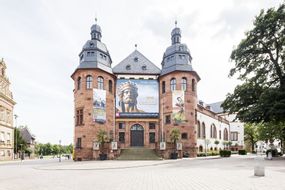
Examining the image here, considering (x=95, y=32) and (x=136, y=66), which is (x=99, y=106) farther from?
(x=95, y=32)

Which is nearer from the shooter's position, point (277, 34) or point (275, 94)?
point (275, 94)

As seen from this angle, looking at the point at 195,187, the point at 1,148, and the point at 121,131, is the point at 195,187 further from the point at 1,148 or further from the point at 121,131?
the point at 1,148

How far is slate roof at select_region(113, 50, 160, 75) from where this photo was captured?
48656mm

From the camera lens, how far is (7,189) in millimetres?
12109

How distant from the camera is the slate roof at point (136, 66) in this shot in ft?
160

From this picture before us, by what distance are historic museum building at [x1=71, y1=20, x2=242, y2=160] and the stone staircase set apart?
1011 millimetres

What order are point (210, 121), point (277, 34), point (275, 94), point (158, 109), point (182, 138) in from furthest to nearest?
point (210, 121) → point (158, 109) → point (182, 138) → point (277, 34) → point (275, 94)

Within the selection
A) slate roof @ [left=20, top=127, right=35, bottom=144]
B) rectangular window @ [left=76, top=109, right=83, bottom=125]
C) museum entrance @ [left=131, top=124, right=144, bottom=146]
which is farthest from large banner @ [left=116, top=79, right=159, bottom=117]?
slate roof @ [left=20, top=127, right=35, bottom=144]

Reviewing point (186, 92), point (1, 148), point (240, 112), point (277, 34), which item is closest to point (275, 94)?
point (240, 112)

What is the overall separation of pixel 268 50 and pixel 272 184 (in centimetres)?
2504

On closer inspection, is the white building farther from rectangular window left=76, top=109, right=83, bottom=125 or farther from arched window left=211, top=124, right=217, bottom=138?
rectangular window left=76, top=109, right=83, bottom=125

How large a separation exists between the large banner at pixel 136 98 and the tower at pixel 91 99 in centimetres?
134

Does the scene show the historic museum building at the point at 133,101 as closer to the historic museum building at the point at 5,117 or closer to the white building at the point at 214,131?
the white building at the point at 214,131

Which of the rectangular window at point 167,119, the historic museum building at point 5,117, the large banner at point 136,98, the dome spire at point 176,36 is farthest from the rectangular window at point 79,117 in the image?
the dome spire at point 176,36
